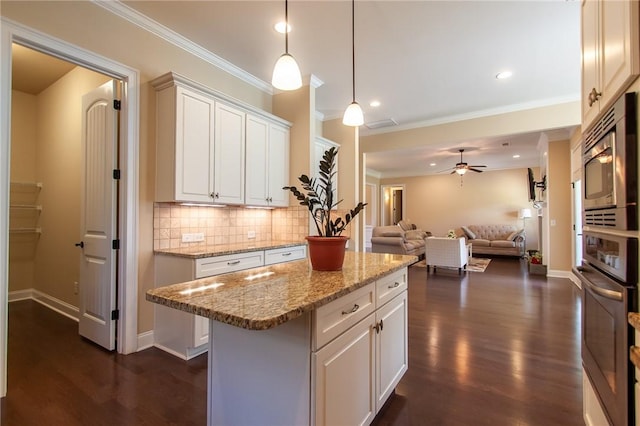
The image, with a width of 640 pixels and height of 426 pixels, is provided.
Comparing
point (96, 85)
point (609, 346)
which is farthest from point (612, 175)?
point (96, 85)

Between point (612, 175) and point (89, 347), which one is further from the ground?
point (612, 175)

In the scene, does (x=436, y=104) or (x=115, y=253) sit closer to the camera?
(x=115, y=253)

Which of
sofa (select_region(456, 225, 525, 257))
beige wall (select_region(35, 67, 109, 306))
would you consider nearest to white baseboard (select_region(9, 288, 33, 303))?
beige wall (select_region(35, 67, 109, 306))

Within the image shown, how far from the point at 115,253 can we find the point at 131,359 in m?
0.91

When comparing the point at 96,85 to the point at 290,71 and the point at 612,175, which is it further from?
the point at 612,175

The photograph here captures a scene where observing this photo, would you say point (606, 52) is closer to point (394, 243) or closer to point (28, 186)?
point (28, 186)

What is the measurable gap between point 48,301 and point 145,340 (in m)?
2.29

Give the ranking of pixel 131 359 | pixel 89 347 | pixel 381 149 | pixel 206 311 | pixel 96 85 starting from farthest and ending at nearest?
pixel 381 149 < pixel 96 85 < pixel 89 347 < pixel 131 359 < pixel 206 311

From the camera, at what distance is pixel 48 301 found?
3869mm

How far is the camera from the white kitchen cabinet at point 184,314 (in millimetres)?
2475

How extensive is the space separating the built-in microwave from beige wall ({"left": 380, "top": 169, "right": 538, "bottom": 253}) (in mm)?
9074

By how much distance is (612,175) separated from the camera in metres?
1.21

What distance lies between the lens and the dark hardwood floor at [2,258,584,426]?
5.98ft

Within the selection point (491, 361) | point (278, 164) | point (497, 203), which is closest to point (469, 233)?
point (497, 203)
